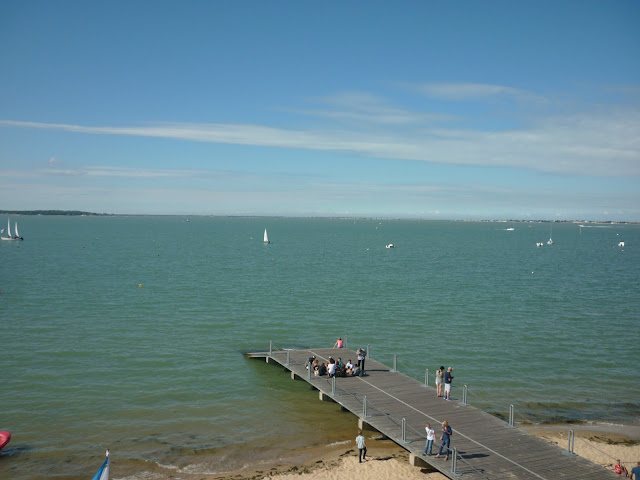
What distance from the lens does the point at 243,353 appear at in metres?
39.3

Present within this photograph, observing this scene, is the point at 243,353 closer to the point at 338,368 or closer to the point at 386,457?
the point at 338,368

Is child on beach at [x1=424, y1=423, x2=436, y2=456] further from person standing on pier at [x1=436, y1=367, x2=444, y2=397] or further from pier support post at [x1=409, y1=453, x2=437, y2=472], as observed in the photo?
person standing on pier at [x1=436, y1=367, x2=444, y2=397]

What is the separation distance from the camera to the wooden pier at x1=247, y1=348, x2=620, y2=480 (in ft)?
66.0

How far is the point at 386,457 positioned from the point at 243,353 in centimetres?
1796

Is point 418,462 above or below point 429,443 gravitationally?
below

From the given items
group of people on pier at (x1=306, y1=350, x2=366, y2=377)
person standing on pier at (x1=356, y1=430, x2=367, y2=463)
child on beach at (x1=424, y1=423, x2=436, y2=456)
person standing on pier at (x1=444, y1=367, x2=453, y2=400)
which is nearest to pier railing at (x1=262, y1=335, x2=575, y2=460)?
group of people on pier at (x1=306, y1=350, x2=366, y2=377)

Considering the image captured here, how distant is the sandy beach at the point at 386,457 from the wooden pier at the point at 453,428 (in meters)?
0.94

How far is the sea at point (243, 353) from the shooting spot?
25734 millimetres

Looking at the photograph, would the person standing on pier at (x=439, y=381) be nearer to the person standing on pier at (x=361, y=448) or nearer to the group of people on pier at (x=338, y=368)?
the group of people on pier at (x=338, y=368)

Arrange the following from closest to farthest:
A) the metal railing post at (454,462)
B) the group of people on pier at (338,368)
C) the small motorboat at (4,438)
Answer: the metal railing post at (454,462)
the small motorboat at (4,438)
the group of people on pier at (338,368)

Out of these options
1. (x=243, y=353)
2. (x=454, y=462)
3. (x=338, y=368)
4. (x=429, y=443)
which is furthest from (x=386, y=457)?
(x=243, y=353)

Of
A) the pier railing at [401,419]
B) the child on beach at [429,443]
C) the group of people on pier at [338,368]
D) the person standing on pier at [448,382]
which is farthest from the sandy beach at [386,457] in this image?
the group of people on pier at [338,368]

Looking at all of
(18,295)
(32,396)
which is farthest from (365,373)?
(18,295)

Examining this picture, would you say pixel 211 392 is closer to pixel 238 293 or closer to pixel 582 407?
pixel 582 407
